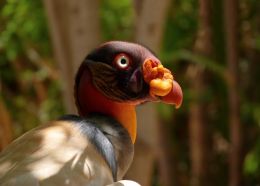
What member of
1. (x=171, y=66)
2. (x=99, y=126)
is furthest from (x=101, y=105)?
(x=171, y=66)

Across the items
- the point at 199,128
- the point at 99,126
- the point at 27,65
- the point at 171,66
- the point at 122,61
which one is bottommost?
the point at 199,128

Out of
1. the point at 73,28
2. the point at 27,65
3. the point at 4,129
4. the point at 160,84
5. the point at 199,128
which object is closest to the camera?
the point at 160,84

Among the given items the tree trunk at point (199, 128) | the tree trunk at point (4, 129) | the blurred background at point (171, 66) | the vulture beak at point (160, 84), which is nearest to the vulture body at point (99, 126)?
the vulture beak at point (160, 84)

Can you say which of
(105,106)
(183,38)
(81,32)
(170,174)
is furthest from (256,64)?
(105,106)

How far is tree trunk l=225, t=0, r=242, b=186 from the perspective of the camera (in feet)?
7.41

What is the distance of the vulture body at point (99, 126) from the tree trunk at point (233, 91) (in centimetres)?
116

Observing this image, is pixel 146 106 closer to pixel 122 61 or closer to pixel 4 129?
pixel 4 129

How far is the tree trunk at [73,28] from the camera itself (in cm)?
192

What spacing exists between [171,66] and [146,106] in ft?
2.30

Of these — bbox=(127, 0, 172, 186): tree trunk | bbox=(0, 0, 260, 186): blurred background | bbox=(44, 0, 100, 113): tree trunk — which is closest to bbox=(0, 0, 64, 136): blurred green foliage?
bbox=(0, 0, 260, 186): blurred background

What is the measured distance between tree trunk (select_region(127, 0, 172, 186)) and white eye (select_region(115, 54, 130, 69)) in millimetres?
767

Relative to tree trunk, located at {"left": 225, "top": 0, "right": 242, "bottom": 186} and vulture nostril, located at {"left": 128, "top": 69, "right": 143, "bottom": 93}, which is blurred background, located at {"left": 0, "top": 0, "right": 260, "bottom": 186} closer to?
tree trunk, located at {"left": 225, "top": 0, "right": 242, "bottom": 186}

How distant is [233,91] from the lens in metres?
2.38

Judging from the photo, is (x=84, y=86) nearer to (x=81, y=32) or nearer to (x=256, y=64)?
(x=81, y=32)
